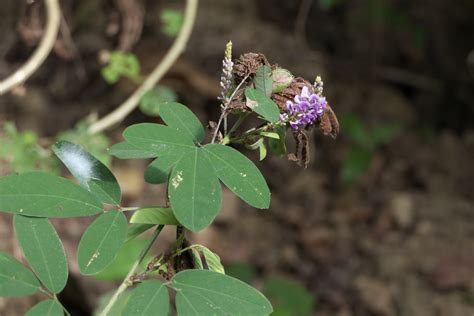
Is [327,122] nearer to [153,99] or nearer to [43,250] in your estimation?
[43,250]

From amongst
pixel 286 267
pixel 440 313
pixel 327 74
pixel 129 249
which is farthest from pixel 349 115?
pixel 129 249

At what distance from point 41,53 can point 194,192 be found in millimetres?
1677

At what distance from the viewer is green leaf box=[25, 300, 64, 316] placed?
0.81 m

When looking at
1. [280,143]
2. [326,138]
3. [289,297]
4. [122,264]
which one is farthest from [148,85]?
[280,143]

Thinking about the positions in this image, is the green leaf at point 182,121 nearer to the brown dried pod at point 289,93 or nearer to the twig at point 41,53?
the brown dried pod at point 289,93

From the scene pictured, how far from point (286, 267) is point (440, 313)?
661 mm

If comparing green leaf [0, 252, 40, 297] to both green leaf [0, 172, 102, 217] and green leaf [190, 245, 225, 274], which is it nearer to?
green leaf [0, 172, 102, 217]

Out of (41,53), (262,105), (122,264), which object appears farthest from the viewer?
(122,264)

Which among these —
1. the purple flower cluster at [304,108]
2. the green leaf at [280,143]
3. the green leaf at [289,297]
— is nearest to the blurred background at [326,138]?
the green leaf at [289,297]

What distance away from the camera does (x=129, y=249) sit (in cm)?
252

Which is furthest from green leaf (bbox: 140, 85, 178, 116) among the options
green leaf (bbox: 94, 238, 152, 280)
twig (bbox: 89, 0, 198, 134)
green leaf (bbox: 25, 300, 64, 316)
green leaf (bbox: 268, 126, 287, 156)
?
green leaf (bbox: 25, 300, 64, 316)

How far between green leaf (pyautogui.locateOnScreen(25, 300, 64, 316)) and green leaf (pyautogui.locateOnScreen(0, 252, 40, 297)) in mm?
24

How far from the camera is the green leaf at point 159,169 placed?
2.96 ft

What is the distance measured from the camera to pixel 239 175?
89 cm
